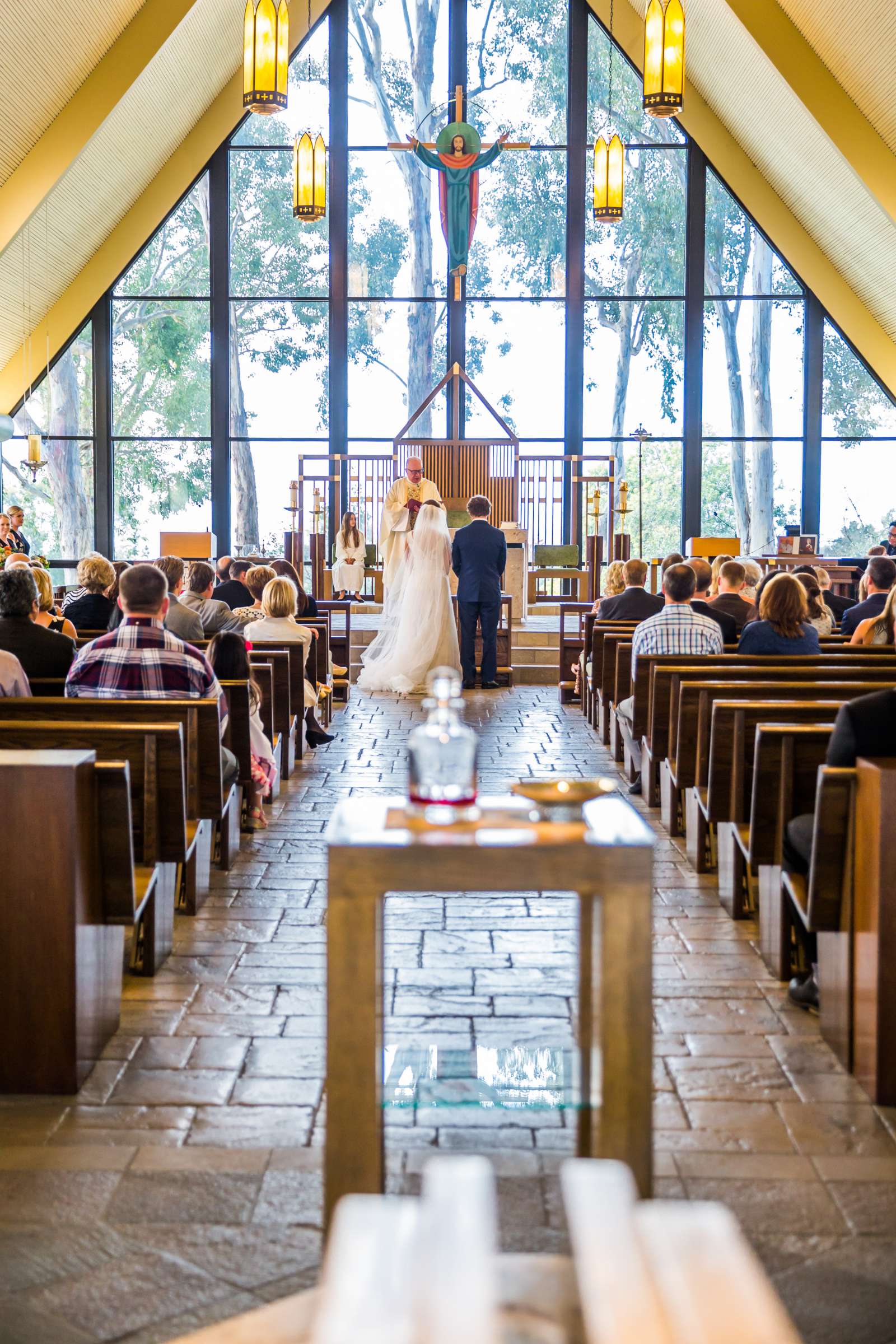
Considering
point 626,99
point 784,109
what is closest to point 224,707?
point 784,109

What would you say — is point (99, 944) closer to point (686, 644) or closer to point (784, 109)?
point (686, 644)

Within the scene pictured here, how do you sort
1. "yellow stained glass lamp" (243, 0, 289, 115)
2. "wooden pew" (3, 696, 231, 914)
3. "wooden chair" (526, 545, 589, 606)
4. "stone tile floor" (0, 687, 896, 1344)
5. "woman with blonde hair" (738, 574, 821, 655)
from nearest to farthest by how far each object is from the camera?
"stone tile floor" (0, 687, 896, 1344) < "wooden pew" (3, 696, 231, 914) < "woman with blonde hair" (738, 574, 821, 655) < "yellow stained glass lamp" (243, 0, 289, 115) < "wooden chair" (526, 545, 589, 606)

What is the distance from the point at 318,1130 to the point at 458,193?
12.6m

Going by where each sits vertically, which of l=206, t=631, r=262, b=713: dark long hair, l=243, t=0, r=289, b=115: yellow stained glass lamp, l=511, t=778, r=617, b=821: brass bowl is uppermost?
l=243, t=0, r=289, b=115: yellow stained glass lamp

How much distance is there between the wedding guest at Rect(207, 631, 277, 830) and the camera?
194 inches

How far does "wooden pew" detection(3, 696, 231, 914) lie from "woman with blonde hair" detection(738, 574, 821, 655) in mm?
2267

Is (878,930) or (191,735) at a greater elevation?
(191,735)

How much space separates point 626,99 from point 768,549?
206 inches

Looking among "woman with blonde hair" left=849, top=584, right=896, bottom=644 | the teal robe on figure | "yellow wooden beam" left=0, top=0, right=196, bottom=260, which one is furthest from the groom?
the teal robe on figure

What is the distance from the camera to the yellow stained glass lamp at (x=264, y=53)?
7609 mm

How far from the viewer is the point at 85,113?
11422 mm

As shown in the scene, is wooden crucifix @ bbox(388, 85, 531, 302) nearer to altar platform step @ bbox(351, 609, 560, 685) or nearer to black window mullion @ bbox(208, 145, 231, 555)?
black window mullion @ bbox(208, 145, 231, 555)

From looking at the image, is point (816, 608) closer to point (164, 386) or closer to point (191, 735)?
Answer: point (191, 735)

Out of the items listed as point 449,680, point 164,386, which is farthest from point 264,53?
point 164,386
